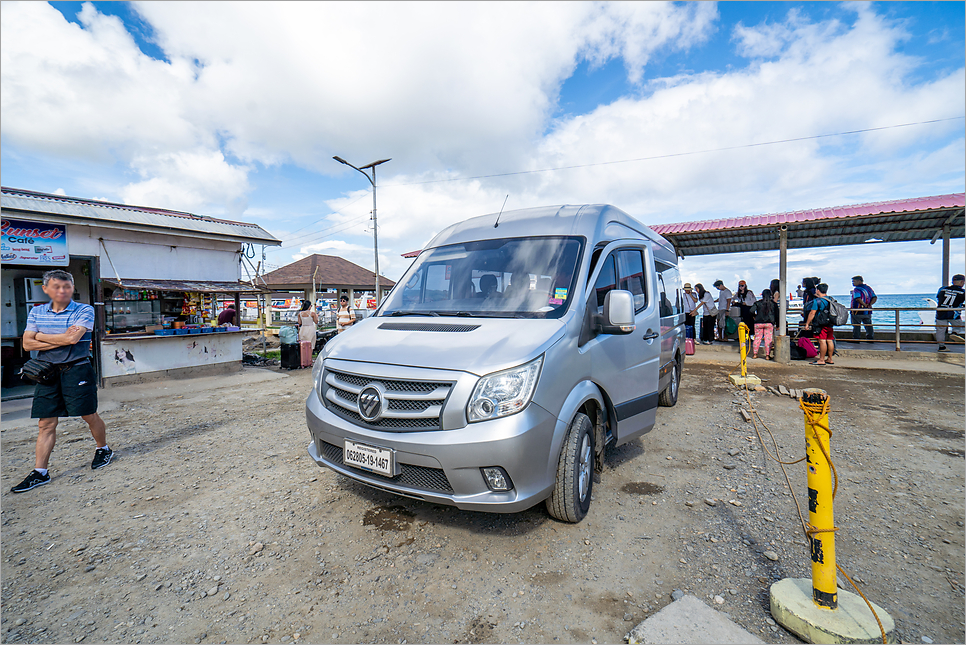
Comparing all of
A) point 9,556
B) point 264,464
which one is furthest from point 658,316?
point 9,556

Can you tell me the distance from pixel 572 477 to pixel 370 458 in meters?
1.31

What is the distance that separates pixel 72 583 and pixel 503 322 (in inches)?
119

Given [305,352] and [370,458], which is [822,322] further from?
[305,352]

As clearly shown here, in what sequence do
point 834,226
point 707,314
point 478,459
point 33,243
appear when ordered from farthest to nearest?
point 707,314
point 834,226
point 33,243
point 478,459

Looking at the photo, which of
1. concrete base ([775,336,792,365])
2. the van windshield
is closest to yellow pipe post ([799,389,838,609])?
the van windshield

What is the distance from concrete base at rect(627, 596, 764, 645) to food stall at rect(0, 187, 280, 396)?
33.1ft

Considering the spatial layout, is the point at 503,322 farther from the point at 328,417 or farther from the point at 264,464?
the point at 264,464

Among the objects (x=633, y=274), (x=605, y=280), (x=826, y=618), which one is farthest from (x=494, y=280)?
(x=826, y=618)

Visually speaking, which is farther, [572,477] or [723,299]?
[723,299]

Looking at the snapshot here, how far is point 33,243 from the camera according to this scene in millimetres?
7730

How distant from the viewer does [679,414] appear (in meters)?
5.94

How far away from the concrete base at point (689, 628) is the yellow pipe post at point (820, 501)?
0.43 meters

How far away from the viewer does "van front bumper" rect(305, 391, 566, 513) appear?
8.07ft

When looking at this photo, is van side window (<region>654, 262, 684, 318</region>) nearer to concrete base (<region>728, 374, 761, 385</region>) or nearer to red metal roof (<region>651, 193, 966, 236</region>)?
concrete base (<region>728, 374, 761, 385</region>)
